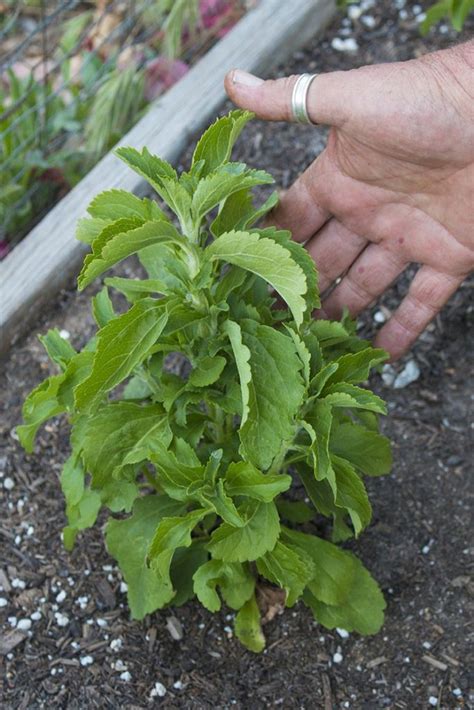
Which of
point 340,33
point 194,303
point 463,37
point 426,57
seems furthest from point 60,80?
point 194,303

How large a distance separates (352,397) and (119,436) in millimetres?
431

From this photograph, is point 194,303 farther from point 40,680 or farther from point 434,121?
point 40,680

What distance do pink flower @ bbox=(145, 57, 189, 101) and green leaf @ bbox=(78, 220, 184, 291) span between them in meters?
1.95

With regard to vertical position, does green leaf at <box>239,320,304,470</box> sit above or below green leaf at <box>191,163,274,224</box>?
below

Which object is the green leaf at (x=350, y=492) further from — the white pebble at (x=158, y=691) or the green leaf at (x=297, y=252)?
the white pebble at (x=158, y=691)

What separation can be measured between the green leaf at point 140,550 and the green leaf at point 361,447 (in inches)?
14.0

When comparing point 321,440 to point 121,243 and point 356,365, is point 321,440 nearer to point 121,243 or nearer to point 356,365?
point 356,365

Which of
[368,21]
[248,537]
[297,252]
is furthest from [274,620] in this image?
[368,21]

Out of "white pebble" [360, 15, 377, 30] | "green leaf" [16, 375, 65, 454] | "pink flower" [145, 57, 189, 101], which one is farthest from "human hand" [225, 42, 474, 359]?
"white pebble" [360, 15, 377, 30]

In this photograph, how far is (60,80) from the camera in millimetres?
3797

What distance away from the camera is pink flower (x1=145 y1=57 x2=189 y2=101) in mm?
3324

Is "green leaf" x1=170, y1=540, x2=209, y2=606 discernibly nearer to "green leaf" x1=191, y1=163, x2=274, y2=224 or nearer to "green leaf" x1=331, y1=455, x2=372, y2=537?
"green leaf" x1=331, y1=455, x2=372, y2=537

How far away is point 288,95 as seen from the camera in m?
2.15

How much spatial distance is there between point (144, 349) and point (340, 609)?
76 cm
